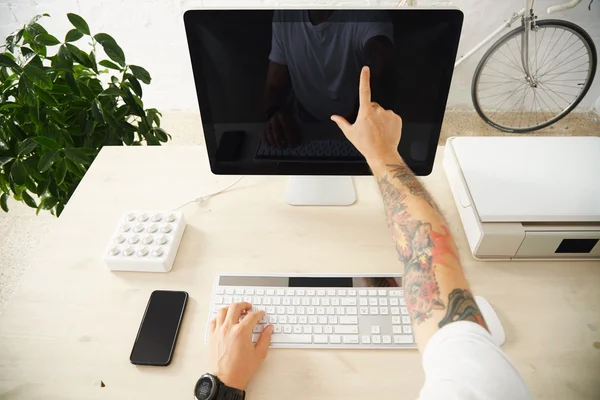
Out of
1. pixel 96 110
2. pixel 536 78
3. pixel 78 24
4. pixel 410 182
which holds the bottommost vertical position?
pixel 536 78

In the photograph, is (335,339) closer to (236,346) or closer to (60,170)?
(236,346)

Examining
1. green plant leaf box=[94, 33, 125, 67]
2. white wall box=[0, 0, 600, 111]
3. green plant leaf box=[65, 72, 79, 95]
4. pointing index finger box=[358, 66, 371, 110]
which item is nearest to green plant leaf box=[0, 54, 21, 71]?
green plant leaf box=[65, 72, 79, 95]

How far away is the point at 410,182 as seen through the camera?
0.80 m

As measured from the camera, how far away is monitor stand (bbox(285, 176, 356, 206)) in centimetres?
104

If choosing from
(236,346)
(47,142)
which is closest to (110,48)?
(47,142)

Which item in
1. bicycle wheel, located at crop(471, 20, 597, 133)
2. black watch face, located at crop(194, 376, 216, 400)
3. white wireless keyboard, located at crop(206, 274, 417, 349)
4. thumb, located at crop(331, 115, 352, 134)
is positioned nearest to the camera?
black watch face, located at crop(194, 376, 216, 400)

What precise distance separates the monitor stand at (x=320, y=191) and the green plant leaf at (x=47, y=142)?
26.8 inches

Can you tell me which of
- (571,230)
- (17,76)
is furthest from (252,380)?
(17,76)

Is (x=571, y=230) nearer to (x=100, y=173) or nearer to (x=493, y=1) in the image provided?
(x=100, y=173)

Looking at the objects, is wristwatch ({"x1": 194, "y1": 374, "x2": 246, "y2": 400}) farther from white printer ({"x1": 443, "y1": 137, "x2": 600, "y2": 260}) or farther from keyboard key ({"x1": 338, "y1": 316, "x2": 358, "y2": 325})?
white printer ({"x1": 443, "y1": 137, "x2": 600, "y2": 260})

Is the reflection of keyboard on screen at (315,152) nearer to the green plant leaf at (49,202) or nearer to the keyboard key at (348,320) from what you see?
the keyboard key at (348,320)

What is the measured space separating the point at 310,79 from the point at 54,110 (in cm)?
83

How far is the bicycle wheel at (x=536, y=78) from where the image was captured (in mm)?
2236

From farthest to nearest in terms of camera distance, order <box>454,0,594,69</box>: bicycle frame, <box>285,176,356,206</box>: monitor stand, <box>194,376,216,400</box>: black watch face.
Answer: <box>454,0,594,69</box>: bicycle frame, <box>285,176,356,206</box>: monitor stand, <box>194,376,216,400</box>: black watch face
